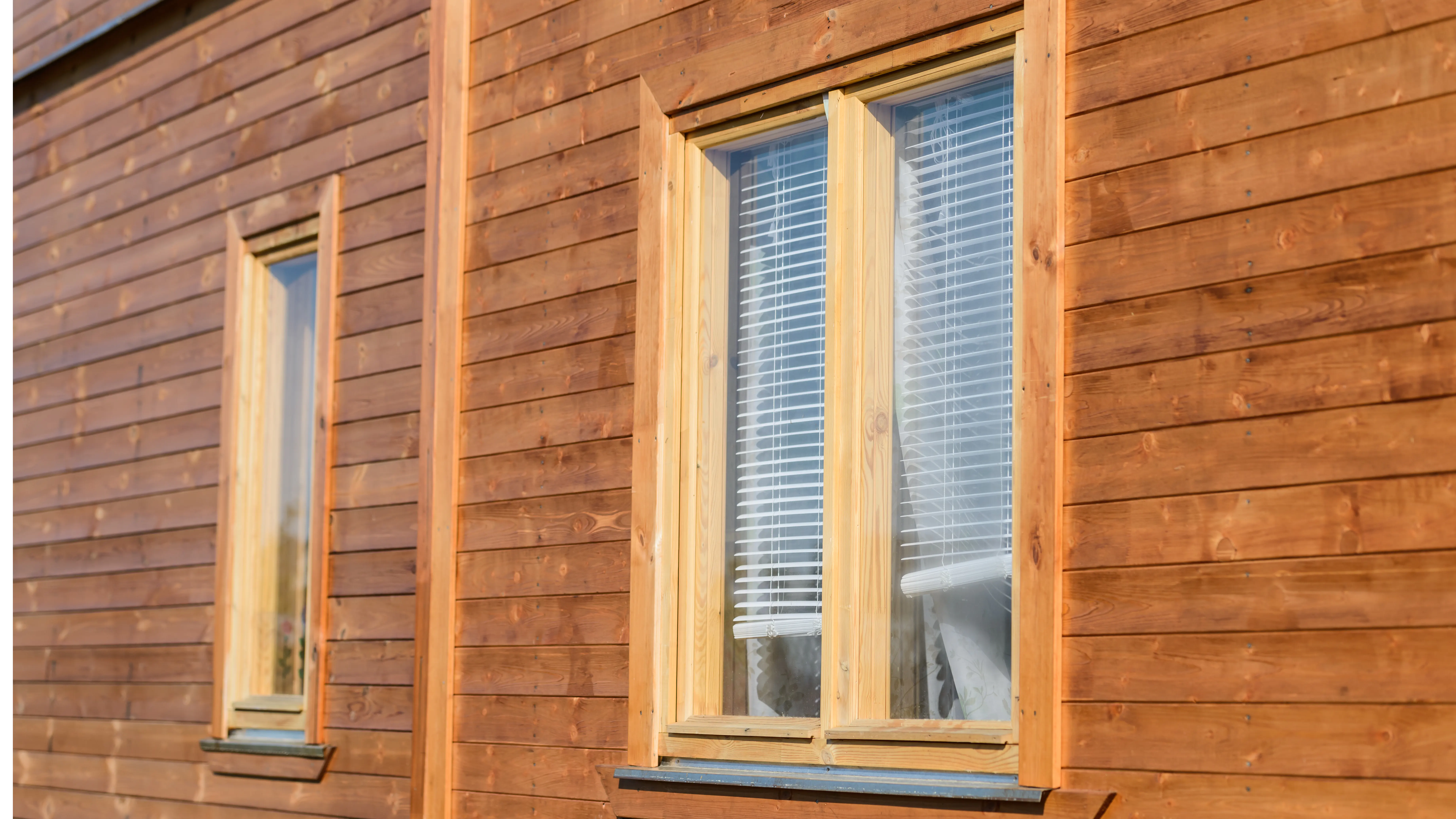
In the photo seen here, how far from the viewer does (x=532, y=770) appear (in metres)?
4.86

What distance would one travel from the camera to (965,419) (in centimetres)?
397

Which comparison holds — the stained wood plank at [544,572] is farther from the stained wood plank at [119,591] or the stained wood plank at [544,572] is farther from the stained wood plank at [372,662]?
the stained wood plank at [119,591]

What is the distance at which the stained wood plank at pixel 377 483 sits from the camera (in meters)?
5.44

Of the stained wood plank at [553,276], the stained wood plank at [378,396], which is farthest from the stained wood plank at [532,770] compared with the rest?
the stained wood plank at [553,276]

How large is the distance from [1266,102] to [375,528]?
3.41 m

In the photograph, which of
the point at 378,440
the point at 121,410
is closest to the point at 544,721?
the point at 378,440

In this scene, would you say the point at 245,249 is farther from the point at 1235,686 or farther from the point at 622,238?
the point at 1235,686

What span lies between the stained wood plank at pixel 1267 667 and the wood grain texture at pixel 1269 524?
0.55 feet

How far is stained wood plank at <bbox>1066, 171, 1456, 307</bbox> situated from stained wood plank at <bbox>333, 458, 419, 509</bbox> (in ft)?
8.58

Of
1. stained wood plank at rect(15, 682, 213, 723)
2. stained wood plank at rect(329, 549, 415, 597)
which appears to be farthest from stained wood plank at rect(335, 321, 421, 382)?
stained wood plank at rect(15, 682, 213, 723)

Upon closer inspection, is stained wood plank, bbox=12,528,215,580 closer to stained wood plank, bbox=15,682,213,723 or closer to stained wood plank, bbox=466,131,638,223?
stained wood plank, bbox=15,682,213,723

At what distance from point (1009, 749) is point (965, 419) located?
83cm

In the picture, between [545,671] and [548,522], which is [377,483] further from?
[545,671]

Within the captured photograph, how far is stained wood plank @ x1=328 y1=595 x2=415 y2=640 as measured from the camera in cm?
538
